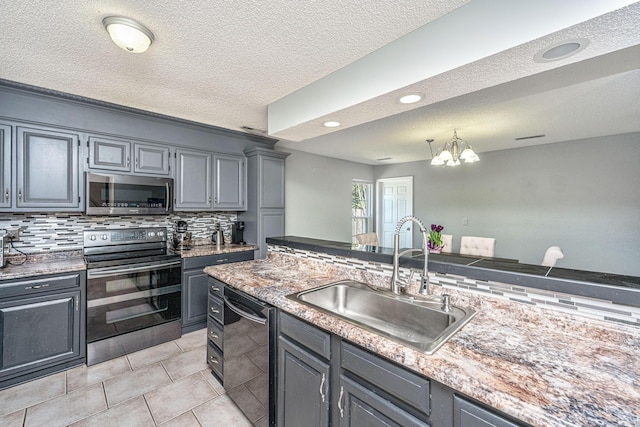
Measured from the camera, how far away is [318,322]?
1.28 meters

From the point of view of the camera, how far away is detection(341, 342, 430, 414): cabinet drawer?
94 cm

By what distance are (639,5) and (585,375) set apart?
1.28 m

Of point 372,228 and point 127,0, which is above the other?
point 127,0

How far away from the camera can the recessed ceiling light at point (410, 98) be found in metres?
1.70

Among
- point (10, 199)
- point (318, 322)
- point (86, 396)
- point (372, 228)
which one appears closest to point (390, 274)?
point (318, 322)

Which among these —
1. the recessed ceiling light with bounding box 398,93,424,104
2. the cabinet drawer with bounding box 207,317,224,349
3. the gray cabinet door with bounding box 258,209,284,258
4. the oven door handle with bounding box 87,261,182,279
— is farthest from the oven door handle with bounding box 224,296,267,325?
the gray cabinet door with bounding box 258,209,284,258

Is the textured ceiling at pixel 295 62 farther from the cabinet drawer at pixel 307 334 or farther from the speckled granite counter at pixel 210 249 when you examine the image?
the speckled granite counter at pixel 210 249

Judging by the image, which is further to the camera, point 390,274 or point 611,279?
point 390,274

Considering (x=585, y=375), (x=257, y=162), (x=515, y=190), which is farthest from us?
(x=515, y=190)

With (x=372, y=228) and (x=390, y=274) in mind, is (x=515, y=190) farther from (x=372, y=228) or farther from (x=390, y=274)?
(x=390, y=274)

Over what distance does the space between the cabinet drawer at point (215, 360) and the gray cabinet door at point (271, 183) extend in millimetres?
1858

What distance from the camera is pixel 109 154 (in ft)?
9.01

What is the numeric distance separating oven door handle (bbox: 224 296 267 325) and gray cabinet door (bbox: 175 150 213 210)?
1741 mm

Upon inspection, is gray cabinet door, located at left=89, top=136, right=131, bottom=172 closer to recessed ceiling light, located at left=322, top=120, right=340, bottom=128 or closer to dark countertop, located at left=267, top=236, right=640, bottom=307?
recessed ceiling light, located at left=322, top=120, right=340, bottom=128
